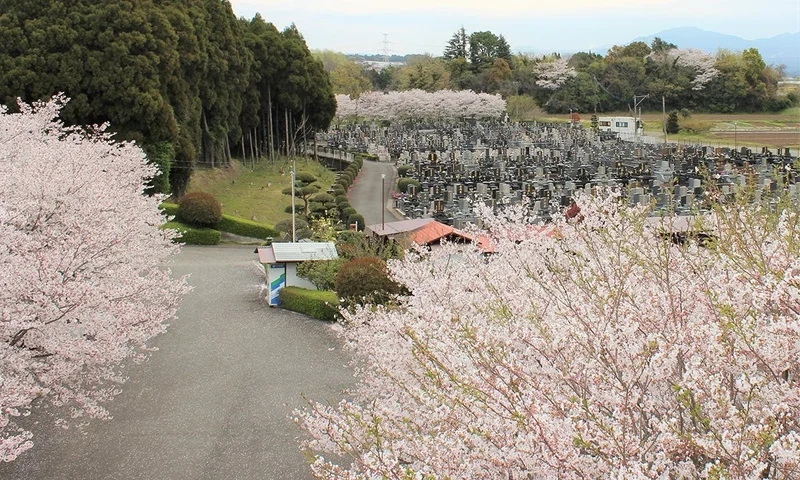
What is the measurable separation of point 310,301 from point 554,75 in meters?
55.7

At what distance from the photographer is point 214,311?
1688cm

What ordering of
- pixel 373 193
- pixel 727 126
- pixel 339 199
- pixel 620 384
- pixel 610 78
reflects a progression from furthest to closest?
pixel 610 78
pixel 727 126
pixel 373 193
pixel 339 199
pixel 620 384

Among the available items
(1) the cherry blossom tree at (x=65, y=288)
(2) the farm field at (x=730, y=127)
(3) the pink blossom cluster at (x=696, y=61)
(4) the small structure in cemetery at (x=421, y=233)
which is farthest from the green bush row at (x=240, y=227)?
(3) the pink blossom cluster at (x=696, y=61)

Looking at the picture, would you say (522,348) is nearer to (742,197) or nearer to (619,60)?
(742,197)

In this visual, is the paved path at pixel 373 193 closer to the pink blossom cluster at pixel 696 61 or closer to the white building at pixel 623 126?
the white building at pixel 623 126

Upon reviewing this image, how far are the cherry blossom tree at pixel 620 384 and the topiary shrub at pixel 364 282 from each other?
708 centimetres

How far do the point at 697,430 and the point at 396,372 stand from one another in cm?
383

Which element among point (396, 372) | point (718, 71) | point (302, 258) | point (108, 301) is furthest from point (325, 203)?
point (718, 71)

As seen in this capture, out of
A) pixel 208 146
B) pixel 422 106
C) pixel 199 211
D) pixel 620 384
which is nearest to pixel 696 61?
pixel 422 106

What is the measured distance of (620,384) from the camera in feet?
15.7

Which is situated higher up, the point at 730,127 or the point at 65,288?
the point at 65,288

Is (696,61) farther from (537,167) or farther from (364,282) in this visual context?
(364,282)

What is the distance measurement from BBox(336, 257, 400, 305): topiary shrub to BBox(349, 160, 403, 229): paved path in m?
8.91

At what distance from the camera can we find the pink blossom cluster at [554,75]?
68250mm
